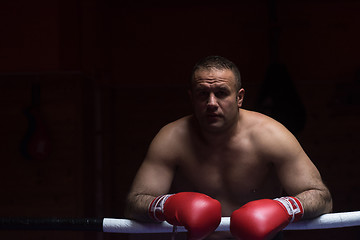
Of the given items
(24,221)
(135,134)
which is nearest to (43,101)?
(135,134)

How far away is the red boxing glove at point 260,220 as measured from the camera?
1.23 m

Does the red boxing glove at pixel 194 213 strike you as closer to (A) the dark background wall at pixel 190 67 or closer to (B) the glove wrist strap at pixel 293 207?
(B) the glove wrist strap at pixel 293 207

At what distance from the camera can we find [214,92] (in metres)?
1.63

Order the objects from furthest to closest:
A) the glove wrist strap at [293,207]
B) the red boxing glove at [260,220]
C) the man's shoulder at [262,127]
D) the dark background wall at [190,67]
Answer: the dark background wall at [190,67], the man's shoulder at [262,127], the glove wrist strap at [293,207], the red boxing glove at [260,220]

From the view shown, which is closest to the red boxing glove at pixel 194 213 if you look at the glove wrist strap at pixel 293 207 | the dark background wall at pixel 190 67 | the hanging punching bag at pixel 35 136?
the glove wrist strap at pixel 293 207

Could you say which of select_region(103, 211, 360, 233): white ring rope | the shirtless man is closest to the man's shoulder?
the shirtless man

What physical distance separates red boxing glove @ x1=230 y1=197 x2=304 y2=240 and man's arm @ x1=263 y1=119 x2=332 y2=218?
21 cm

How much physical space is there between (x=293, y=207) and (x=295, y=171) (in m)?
0.27

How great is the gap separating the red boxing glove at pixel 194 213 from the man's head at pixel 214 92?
39 centimetres

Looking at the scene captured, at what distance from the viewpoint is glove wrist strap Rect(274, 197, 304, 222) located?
1.39 metres

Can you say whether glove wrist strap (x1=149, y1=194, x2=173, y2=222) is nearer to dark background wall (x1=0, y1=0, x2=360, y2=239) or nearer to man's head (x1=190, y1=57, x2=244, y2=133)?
man's head (x1=190, y1=57, x2=244, y2=133)

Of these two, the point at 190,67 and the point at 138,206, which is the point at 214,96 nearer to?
the point at 138,206

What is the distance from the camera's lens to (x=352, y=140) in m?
3.63

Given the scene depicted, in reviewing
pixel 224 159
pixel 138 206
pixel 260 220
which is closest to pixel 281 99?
pixel 224 159
